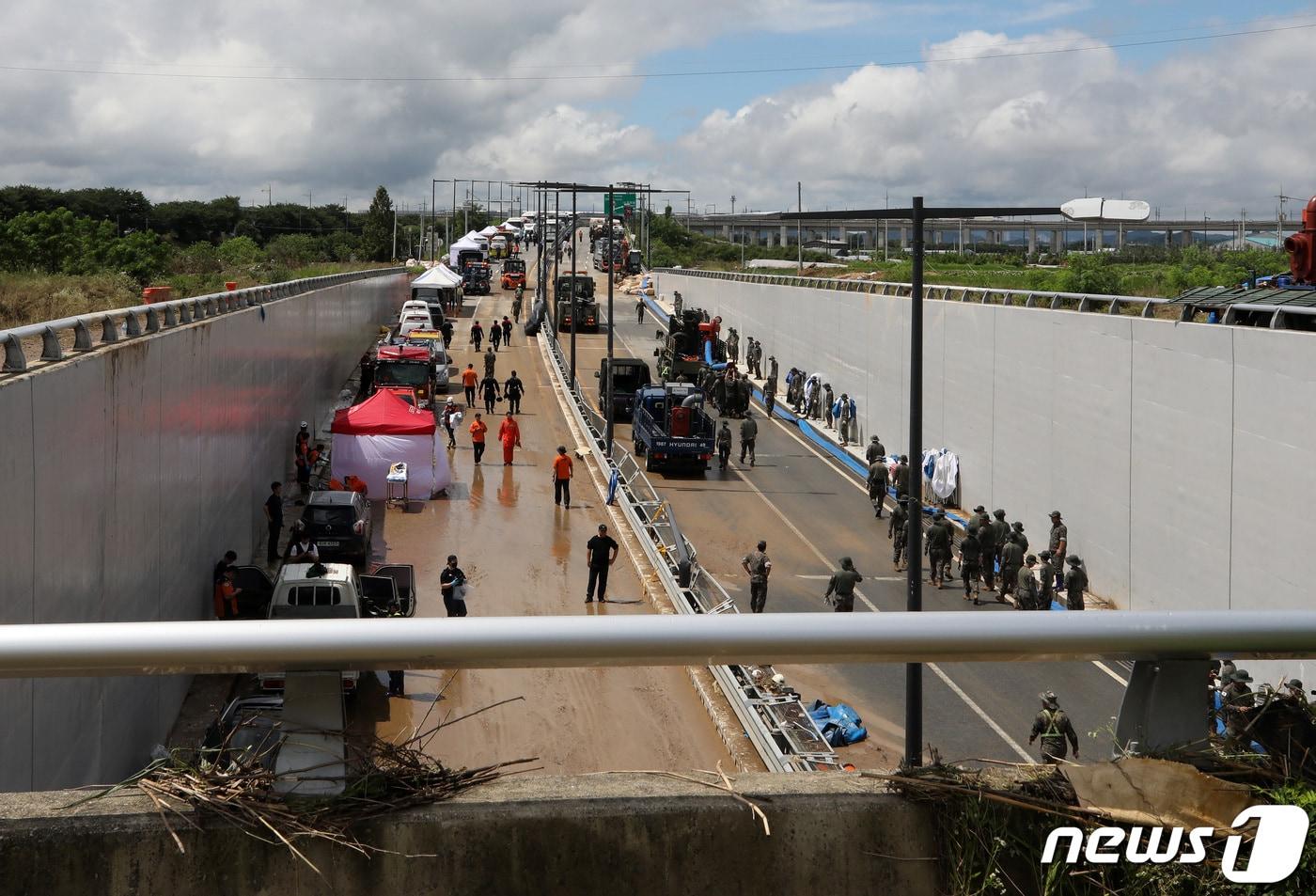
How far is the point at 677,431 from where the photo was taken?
38688 millimetres

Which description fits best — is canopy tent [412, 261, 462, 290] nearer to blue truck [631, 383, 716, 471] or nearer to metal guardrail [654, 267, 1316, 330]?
metal guardrail [654, 267, 1316, 330]

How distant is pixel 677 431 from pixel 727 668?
22412mm

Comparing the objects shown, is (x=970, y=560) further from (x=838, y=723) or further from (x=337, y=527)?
(x=337, y=527)

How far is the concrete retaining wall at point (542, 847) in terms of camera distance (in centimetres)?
301

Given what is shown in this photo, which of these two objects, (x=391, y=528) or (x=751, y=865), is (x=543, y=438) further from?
(x=751, y=865)

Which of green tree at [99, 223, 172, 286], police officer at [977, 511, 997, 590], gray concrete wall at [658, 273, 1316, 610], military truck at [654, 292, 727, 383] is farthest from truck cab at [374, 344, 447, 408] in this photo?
police officer at [977, 511, 997, 590]

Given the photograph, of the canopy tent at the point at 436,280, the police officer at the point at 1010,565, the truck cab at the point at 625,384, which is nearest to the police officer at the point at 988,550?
the police officer at the point at 1010,565

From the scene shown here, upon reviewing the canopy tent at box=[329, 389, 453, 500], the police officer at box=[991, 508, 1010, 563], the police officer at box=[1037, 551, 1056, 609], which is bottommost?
the police officer at box=[1037, 551, 1056, 609]

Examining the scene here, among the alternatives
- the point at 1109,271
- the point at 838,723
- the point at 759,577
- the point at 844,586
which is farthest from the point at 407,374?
the point at 1109,271

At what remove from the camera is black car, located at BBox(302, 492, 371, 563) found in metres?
23.6

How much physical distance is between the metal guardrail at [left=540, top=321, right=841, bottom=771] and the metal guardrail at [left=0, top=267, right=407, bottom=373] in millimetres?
6445

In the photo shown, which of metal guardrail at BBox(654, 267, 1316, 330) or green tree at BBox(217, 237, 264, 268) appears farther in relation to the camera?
green tree at BBox(217, 237, 264, 268)

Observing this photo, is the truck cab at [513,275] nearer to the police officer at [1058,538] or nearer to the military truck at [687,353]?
Answer: the military truck at [687,353]

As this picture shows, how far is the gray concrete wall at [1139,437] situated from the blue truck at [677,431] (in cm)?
653
